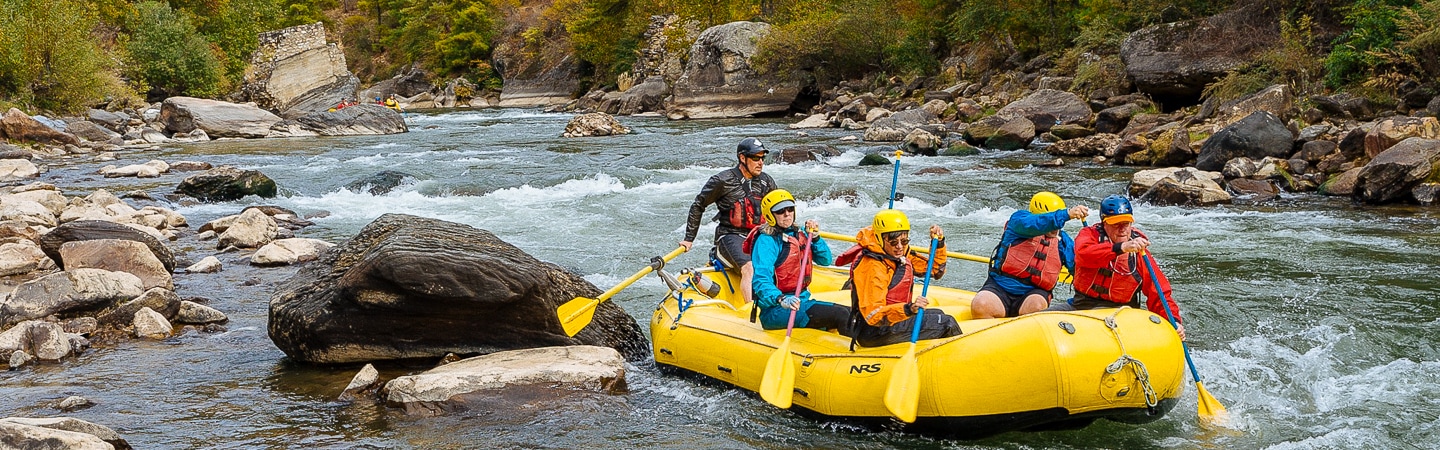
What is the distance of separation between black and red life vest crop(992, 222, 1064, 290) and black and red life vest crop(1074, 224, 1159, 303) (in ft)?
0.67

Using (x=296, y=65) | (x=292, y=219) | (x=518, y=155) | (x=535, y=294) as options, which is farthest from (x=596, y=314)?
(x=296, y=65)

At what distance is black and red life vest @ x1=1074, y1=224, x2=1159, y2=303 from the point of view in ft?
18.9

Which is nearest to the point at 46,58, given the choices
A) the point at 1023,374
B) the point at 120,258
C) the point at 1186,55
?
the point at 120,258

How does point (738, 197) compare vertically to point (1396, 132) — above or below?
below

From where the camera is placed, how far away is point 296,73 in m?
40.4

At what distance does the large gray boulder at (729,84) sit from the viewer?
34375 mm

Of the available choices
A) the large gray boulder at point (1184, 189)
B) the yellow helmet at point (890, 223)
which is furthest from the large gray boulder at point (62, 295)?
the large gray boulder at point (1184, 189)

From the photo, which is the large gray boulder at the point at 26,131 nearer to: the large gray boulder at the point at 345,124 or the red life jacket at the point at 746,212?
the large gray boulder at the point at 345,124

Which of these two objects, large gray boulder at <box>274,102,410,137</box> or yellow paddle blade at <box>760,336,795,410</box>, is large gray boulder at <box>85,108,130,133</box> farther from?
yellow paddle blade at <box>760,336,795,410</box>

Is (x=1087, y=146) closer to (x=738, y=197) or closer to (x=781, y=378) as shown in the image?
(x=738, y=197)

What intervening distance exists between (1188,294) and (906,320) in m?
4.20

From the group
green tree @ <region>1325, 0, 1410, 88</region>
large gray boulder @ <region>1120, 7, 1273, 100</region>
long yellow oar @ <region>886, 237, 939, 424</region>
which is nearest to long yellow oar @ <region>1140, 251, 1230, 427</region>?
long yellow oar @ <region>886, 237, 939, 424</region>

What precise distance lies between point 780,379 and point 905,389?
0.76m

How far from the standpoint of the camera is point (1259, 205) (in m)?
12.6
